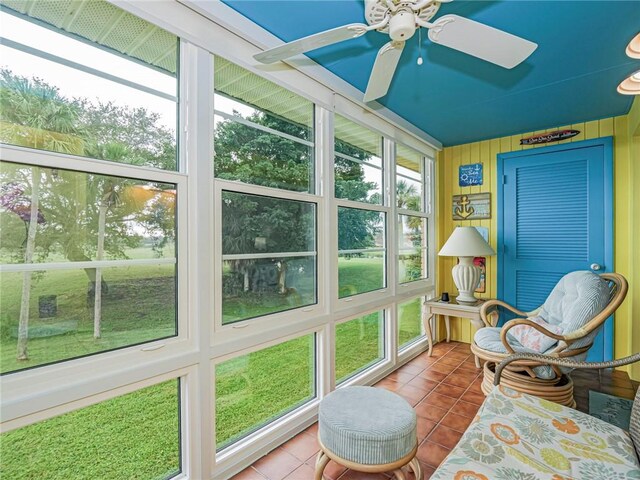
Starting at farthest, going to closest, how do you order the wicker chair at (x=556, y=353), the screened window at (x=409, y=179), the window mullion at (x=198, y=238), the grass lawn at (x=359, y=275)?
1. the screened window at (x=409, y=179)
2. the grass lawn at (x=359, y=275)
3. the wicker chair at (x=556, y=353)
4. the window mullion at (x=198, y=238)

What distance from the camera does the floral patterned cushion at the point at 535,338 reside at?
7.00ft

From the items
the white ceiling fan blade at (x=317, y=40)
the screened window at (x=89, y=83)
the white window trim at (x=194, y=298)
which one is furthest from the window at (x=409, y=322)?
the screened window at (x=89, y=83)

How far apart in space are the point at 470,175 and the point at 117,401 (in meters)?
3.96

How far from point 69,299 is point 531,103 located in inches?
139

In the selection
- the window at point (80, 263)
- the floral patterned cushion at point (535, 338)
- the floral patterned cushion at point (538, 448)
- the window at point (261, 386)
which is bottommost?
the window at point (261, 386)

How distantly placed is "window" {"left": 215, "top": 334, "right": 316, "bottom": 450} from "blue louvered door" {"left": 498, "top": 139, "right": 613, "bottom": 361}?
2573mm

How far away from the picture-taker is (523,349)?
2.24 m

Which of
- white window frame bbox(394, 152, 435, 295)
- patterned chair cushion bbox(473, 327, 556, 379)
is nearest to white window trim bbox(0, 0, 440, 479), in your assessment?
patterned chair cushion bbox(473, 327, 556, 379)

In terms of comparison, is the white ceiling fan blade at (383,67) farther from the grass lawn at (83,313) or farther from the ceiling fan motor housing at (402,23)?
the grass lawn at (83,313)

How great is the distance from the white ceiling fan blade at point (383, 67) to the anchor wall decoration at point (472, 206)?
2.44m

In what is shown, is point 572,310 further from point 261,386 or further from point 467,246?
point 261,386

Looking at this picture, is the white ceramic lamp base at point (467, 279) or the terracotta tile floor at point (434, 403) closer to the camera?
the terracotta tile floor at point (434, 403)

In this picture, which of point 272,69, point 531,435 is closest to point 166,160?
point 272,69

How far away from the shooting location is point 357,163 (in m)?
2.74
